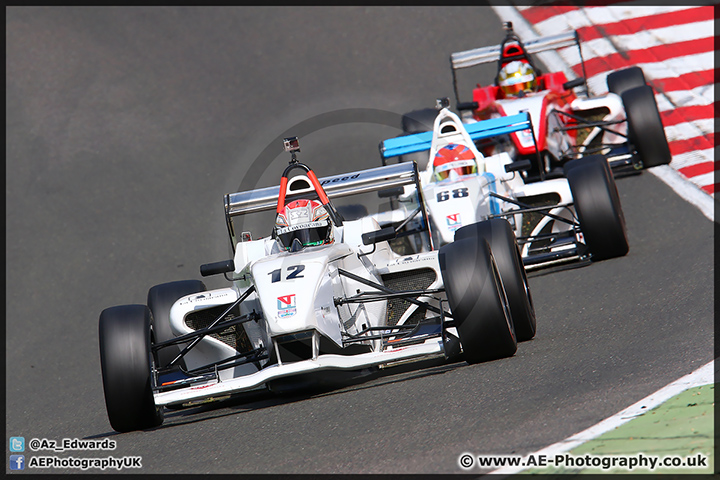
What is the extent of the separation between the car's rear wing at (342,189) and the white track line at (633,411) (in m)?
3.97

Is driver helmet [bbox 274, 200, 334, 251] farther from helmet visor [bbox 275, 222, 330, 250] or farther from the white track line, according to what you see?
the white track line

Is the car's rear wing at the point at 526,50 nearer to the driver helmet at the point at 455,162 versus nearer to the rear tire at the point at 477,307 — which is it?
the driver helmet at the point at 455,162

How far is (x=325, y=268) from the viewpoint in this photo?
7438 mm

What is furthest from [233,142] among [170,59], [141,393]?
[141,393]

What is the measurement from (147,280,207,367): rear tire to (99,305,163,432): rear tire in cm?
164

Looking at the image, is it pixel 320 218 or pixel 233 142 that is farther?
pixel 233 142

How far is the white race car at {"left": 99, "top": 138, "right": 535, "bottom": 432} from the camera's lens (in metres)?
7.02

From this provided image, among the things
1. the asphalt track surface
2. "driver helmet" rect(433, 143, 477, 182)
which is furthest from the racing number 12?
"driver helmet" rect(433, 143, 477, 182)

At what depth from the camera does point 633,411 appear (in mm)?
5363

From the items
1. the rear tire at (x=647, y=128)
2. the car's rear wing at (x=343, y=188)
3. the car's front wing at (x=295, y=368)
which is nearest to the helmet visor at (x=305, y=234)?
the car's rear wing at (x=343, y=188)

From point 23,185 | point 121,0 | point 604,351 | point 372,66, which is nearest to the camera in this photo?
point 604,351

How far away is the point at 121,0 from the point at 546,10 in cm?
931

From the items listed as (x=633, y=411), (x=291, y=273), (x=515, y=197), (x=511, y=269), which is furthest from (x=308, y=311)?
(x=515, y=197)

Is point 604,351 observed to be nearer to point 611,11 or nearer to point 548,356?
point 548,356
